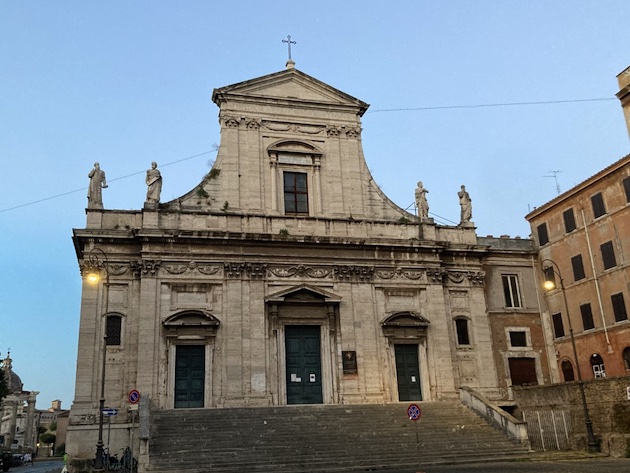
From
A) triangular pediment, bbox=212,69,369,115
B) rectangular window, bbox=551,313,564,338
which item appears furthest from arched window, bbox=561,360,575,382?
triangular pediment, bbox=212,69,369,115

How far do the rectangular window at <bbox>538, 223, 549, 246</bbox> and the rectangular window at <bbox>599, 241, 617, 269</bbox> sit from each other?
4113mm

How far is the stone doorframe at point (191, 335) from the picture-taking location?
83.1 feet

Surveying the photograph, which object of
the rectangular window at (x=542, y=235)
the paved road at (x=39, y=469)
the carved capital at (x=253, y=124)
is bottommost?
the paved road at (x=39, y=469)

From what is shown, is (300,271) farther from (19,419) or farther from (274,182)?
(19,419)

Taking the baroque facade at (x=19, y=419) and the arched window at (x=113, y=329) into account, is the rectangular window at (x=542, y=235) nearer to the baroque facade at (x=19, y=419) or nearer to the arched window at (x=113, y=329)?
the arched window at (x=113, y=329)

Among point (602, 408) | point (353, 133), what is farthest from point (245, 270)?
point (602, 408)

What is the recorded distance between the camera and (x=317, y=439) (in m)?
22.0

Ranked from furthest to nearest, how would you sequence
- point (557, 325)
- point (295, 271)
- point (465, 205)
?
point (465, 205) → point (557, 325) → point (295, 271)

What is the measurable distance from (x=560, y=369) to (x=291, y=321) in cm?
1360

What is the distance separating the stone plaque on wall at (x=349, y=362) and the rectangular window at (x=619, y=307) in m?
11.3

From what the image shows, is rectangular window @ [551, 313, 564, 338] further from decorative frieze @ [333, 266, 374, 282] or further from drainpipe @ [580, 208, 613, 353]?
decorative frieze @ [333, 266, 374, 282]

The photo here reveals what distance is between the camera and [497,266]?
1251 inches

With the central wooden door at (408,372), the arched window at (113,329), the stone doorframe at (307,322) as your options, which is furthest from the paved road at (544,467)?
the arched window at (113,329)

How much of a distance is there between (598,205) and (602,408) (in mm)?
9616
